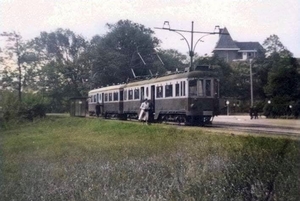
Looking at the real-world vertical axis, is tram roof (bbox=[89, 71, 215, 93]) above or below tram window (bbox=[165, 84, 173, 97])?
above

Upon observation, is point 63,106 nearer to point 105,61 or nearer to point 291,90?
point 105,61

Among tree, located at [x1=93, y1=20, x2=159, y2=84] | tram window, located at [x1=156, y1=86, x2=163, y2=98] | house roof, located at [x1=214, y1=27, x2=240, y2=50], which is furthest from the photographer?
tram window, located at [x1=156, y1=86, x2=163, y2=98]

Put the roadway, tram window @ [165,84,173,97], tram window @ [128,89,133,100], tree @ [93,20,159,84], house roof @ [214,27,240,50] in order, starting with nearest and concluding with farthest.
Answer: tree @ [93,20,159,84] < house roof @ [214,27,240,50] < the roadway < tram window @ [165,84,173,97] < tram window @ [128,89,133,100]

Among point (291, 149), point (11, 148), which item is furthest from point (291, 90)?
point (11, 148)

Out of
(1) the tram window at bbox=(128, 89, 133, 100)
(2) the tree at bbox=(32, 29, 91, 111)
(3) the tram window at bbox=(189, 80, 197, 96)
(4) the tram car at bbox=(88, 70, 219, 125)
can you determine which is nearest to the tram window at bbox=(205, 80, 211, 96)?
(4) the tram car at bbox=(88, 70, 219, 125)

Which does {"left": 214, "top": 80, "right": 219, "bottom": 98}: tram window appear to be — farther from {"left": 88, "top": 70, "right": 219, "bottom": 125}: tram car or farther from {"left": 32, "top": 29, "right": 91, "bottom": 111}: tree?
{"left": 32, "top": 29, "right": 91, "bottom": 111}: tree

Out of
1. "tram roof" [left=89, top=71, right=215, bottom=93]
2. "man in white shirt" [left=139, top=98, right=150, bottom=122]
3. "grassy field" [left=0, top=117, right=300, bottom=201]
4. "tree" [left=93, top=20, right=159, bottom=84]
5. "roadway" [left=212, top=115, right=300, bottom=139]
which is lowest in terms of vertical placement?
"grassy field" [left=0, top=117, right=300, bottom=201]

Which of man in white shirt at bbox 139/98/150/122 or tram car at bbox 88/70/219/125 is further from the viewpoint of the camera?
man in white shirt at bbox 139/98/150/122

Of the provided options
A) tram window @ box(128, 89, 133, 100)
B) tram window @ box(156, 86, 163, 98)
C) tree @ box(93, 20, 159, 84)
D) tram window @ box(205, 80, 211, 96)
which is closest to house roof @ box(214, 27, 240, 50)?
tram window @ box(205, 80, 211, 96)
